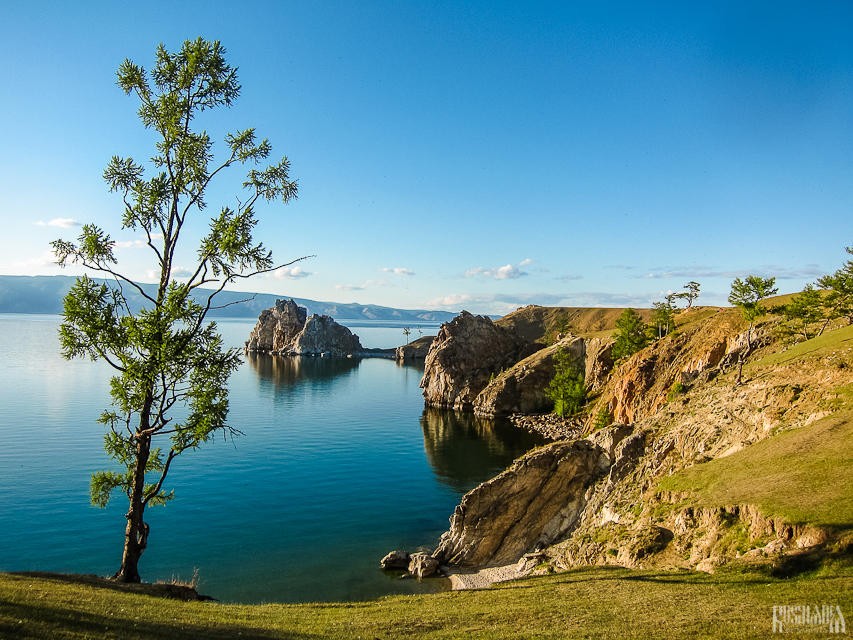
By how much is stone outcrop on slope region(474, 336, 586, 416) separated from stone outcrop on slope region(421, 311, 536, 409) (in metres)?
10.1

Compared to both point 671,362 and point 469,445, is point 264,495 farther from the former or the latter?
point 671,362

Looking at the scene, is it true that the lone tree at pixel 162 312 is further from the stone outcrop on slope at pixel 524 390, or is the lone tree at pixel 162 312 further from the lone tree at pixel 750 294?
the stone outcrop on slope at pixel 524 390

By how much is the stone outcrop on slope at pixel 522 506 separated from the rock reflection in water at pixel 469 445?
1948 centimetres

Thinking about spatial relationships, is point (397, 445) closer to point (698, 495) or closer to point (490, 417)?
point (490, 417)

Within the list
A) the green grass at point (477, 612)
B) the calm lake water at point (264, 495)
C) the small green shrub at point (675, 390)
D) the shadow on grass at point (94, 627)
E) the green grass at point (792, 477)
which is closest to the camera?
the shadow on grass at point (94, 627)

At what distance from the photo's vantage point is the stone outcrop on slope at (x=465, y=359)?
129 m

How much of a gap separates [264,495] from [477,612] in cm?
4029

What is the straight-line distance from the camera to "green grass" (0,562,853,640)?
43.4 ft

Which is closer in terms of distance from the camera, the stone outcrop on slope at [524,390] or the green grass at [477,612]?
the green grass at [477,612]

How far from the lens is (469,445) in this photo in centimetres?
8506

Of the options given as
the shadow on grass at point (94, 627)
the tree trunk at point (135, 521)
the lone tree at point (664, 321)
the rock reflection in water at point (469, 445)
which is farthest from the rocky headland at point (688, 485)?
the lone tree at point (664, 321)

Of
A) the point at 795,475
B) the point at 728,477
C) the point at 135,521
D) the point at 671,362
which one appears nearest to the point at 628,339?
the point at 671,362

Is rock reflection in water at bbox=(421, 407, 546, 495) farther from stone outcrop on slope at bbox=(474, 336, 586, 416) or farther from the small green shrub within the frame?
the small green shrub

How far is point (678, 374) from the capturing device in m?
66.9
